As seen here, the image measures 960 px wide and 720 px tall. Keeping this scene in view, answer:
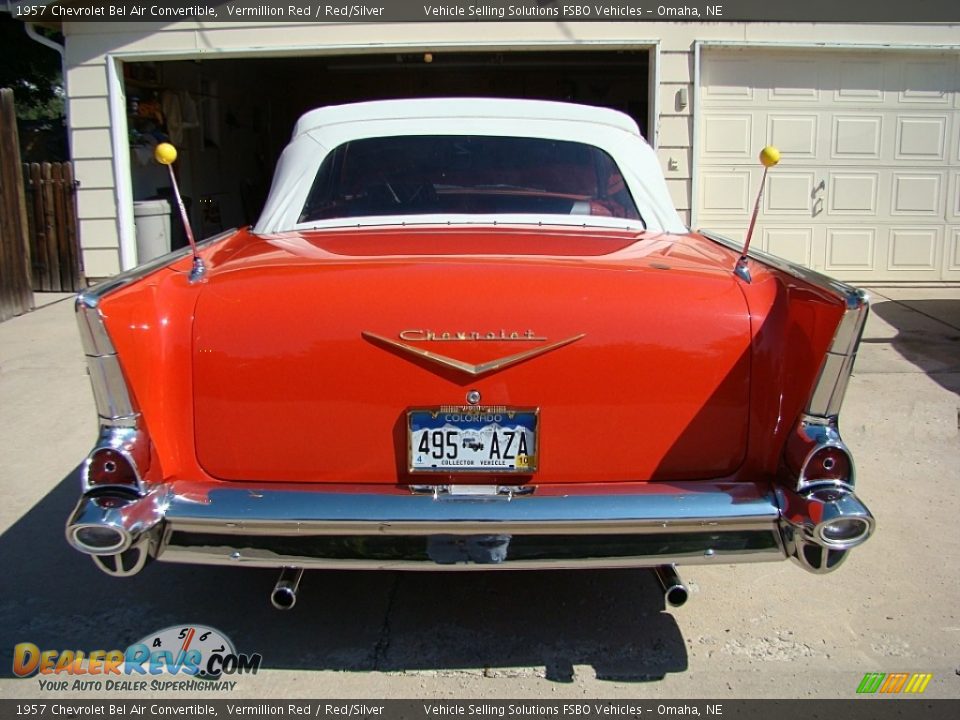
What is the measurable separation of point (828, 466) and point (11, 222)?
26.0ft

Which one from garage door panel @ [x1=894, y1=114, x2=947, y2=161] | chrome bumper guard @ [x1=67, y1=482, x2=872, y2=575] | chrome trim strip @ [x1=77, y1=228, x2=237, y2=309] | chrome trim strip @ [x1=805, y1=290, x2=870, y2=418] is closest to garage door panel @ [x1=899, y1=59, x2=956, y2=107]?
garage door panel @ [x1=894, y1=114, x2=947, y2=161]

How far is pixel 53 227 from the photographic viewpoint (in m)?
9.48

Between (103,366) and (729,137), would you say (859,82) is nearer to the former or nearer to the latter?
(729,137)

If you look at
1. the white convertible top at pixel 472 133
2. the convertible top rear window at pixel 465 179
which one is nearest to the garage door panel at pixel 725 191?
the white convertible top at pixel 472 133

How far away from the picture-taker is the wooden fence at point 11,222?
26.0 feet

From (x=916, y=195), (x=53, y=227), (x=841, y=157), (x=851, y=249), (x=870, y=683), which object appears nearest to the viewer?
(x=870, y=683)

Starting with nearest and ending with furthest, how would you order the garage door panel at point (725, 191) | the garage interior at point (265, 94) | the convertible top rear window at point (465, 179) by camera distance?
the convertible top rear window at point (465, 179) → the garage door panel at point (725, 191) → the garage interior at point (265, 94)

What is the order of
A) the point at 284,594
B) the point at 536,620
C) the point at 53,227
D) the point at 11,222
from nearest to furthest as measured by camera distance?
the point at 284,594
the point at 536,620
the point at 11,222
the point at 53,227

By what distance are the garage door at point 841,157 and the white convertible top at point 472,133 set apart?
543 centimetres

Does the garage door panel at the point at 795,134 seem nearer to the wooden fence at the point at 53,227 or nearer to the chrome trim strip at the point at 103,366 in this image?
the wooden fence at the point at 53,227

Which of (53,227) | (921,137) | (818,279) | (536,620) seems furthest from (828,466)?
(53,227)

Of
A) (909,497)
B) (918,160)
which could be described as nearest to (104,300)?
(909,497)

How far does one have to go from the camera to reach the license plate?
247 cm
